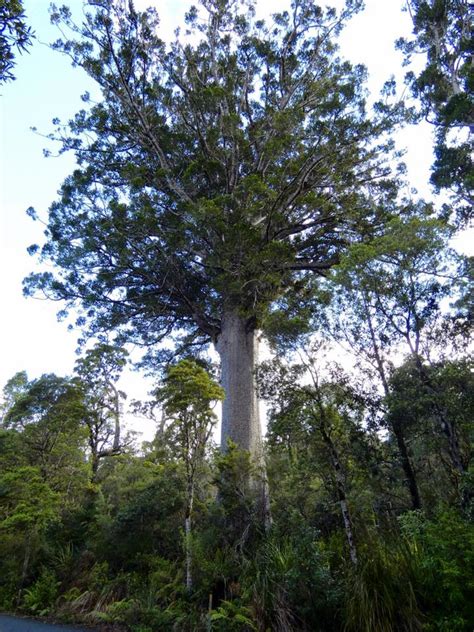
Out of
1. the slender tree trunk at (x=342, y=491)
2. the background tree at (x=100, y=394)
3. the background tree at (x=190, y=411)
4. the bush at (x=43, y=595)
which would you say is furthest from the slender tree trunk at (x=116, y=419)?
the slender tree trunk at (x=342, y=491)

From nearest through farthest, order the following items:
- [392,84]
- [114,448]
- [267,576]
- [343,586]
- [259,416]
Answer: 1. [343,586]
2. [267,576]
3. [259,416]
4. [392,84]
5. [114,448]

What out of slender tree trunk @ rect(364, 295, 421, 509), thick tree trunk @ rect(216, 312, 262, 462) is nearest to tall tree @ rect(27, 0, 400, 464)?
thick tree trunk @ rect(216, 312, 262, 462)

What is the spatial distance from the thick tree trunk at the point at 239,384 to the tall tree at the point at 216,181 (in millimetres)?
42

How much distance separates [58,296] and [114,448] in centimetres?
623

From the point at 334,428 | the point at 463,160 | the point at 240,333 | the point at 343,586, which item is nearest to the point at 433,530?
the point at 343,586

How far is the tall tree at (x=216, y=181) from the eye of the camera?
10.4m

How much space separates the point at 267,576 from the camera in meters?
5.02

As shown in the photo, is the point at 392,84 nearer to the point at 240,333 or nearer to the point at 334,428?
the point at 240,333

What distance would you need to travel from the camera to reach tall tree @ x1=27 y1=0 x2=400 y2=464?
34.1 feet

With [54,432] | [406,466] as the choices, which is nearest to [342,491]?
[406,466]

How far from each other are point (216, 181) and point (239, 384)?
20.8 ft

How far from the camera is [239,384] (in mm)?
9711

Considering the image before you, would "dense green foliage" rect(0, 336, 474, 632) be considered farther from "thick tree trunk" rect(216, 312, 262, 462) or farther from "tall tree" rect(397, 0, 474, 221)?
"tall tree" rect(397, 0, 474, 221)

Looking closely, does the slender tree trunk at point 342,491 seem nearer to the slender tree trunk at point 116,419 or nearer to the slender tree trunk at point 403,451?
the slender tree trunk at point 403,451
